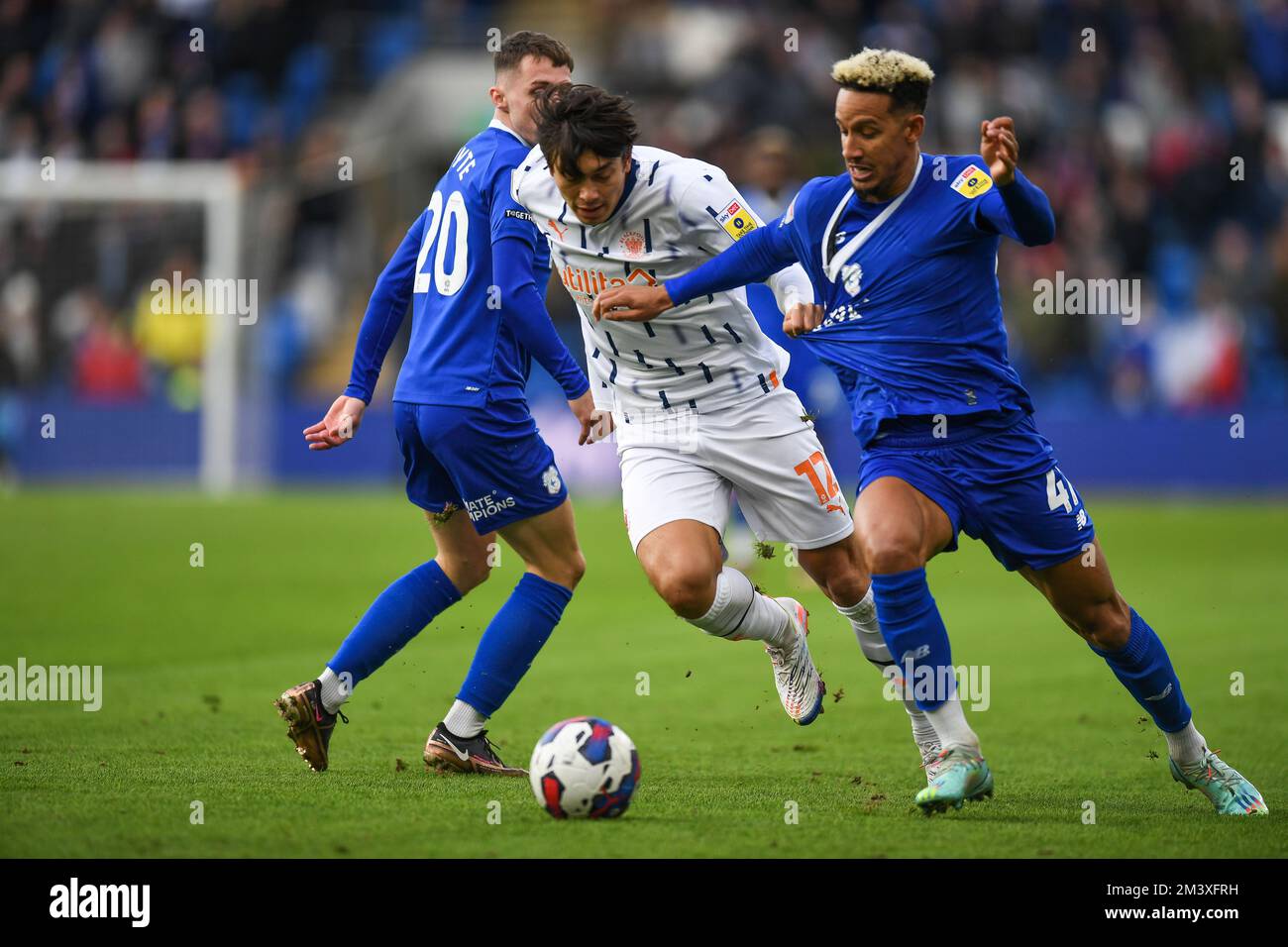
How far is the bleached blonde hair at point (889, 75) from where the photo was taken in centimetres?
522

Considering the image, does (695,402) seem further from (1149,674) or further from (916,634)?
(1149,674)

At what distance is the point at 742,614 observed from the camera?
5988 mm

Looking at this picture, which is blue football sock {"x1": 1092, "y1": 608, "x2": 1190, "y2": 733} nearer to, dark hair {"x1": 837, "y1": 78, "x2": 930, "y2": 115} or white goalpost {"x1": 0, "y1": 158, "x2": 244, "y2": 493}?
dark hair {"x1": 837, "y1": 78, "x2": 930, "y2": 115}

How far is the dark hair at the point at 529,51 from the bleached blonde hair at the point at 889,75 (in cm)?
133

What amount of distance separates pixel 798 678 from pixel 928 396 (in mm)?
1460

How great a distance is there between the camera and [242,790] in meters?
5.49

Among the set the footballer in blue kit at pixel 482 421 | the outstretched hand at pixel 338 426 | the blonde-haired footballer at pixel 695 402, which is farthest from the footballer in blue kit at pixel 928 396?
the outstretched hand at pixel 338 426

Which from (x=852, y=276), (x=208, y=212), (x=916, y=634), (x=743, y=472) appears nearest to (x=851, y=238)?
(x=852, y=276)

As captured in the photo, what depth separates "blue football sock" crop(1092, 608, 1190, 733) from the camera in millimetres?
5422

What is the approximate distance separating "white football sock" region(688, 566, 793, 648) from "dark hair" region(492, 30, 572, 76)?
1992 mm

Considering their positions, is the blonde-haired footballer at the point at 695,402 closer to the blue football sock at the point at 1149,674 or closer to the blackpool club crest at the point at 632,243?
the blackpool club crest at the point at 632,243
